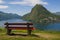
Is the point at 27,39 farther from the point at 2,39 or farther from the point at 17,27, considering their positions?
the point at 17,27

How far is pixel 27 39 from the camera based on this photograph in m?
14.8

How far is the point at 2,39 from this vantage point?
14812 millimetres

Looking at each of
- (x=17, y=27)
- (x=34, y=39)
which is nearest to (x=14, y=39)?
(x=34, y=39)

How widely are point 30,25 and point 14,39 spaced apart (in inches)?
141

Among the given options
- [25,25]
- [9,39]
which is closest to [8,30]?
[25,25]

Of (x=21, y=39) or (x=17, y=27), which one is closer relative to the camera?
(x=21, y=39)

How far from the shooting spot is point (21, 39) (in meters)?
14.8

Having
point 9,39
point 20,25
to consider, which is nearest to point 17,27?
point 20,25

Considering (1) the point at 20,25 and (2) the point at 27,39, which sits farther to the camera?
(1) the point at 20,25

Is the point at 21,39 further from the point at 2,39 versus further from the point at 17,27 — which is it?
the point at 17,27

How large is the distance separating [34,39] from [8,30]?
4.17 m

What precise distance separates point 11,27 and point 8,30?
0.41 m

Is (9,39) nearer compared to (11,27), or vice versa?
(9,39)

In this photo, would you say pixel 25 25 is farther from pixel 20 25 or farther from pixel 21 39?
pixel 21 39
